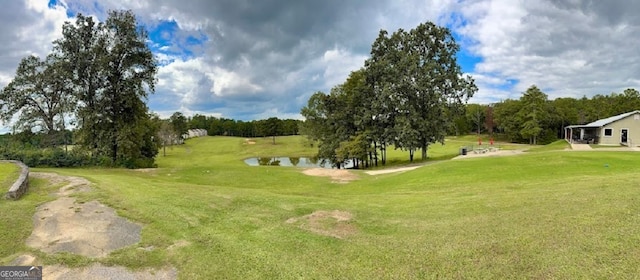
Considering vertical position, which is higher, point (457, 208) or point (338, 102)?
point (338, 102)

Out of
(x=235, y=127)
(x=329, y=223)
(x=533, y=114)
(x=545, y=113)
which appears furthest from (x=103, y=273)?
(x=235, y=127)

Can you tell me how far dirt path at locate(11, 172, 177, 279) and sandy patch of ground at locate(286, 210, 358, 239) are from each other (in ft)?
11.5

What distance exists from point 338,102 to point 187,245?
34.9 m

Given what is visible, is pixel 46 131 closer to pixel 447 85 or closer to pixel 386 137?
pixel 386 137

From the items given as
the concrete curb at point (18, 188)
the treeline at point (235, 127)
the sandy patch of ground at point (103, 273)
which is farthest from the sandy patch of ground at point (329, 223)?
the treeline at point (235, 127)

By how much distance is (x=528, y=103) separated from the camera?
233 ft

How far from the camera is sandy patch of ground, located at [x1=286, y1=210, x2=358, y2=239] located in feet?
28.1

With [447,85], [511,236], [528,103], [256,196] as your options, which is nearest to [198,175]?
[256,196]

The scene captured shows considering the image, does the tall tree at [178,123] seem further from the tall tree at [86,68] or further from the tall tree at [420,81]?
the tall tree at [420,81]

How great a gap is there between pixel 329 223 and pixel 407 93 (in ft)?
95.8

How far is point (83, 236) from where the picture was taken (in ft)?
27.0

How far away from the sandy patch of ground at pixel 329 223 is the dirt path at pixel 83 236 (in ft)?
11.5

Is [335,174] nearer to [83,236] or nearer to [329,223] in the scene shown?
[329,223]

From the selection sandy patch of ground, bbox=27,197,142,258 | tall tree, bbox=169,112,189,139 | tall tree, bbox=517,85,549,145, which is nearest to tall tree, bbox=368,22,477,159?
sandy patch of ground, bbox=27,197,142,258
